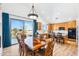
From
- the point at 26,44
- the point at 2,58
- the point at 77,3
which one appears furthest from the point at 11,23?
the point at 77,3

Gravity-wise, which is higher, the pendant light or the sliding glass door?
the pendant light

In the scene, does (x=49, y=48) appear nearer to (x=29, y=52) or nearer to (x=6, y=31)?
(x=29, y=52)

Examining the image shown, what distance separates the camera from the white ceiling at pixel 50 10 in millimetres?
1638

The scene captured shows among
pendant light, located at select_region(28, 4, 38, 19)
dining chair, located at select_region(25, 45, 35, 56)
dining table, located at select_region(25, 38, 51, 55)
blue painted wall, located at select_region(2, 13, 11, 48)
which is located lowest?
dining chair, located at select_region(25, 45, 35, 56)

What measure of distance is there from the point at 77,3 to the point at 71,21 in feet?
0.77

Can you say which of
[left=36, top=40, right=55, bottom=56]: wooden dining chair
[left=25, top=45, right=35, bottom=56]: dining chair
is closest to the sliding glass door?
[left=25, top=45, right=35, bottom=56]: dining chair

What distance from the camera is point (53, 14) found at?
1.66 m

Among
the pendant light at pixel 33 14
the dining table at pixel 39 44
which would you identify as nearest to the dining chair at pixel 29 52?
the dining table at pixel 39 44

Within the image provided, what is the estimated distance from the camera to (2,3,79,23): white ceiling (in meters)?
1.64

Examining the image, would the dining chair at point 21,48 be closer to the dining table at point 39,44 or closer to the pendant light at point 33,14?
the dining table at point 39,44

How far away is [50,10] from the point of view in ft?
5.45

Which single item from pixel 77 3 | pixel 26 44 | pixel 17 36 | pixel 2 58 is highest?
pixel 77 3

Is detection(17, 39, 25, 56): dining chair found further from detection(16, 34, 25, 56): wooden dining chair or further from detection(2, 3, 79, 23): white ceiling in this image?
detection(2, 3, 79, 23): white ceiling

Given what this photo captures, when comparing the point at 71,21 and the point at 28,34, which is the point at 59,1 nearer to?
the point at 71,21
